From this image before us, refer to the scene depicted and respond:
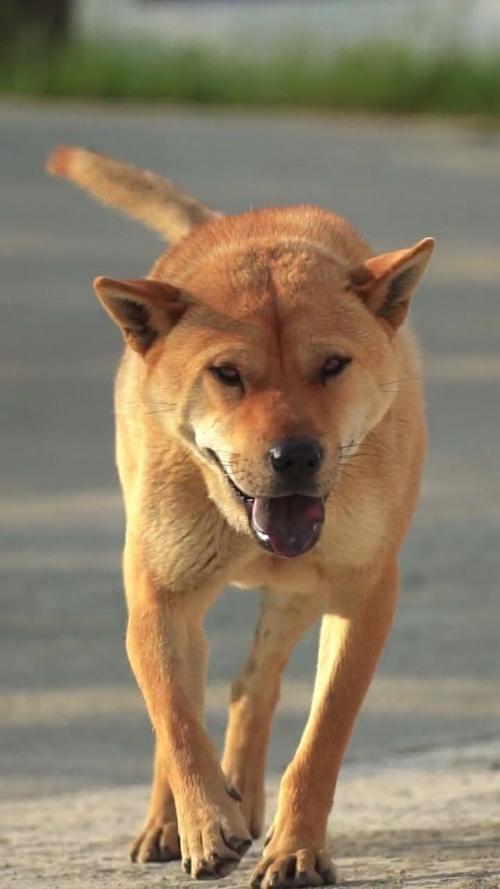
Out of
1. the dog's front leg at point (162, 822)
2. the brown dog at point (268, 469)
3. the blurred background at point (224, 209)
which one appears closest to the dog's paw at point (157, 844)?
the dog's front leg at point (162, 822)

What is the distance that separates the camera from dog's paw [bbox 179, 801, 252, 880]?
4988 mm

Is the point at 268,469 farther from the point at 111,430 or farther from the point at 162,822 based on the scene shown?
the point at 111,430

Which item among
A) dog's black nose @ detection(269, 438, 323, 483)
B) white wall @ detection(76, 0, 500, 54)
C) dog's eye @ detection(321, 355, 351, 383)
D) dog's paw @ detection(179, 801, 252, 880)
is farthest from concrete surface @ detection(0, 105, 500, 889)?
white wall @ detection(76, 0, 500, 54)

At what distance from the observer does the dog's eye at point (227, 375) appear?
4.99 meters

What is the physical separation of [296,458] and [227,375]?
0.33 metres

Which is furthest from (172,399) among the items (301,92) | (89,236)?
(301,92)

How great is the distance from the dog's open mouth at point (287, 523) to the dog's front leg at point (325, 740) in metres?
0.45

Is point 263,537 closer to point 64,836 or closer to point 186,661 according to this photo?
point 186,661

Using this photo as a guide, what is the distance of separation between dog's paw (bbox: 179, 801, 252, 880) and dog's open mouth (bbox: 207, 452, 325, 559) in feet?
2.09

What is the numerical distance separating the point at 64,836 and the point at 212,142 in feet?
44.2

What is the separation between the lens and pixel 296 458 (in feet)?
15.7

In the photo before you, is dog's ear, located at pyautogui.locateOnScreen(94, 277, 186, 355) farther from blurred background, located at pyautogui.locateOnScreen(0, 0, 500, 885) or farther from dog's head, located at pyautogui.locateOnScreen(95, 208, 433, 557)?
blurred background, located at pyautogui.locateOnScreen(0, 0, 500, 885)

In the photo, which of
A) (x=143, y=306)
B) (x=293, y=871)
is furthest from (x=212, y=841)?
(x=143, y=306)

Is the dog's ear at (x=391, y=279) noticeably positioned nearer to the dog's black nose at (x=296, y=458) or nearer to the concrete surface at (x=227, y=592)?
the dog's black nose at (x=296, y=458)
